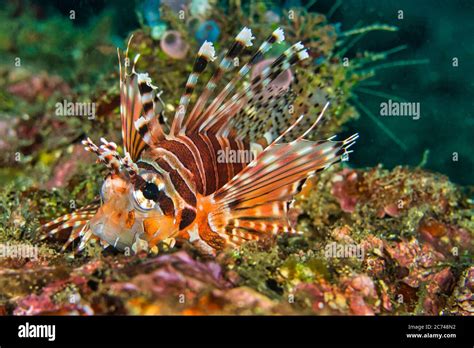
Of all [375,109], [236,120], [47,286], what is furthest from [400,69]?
[47,286]

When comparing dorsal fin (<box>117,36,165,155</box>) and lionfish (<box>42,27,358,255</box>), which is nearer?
lionfish (<box>42,27,358,255</box>)

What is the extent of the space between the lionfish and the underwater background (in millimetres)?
313

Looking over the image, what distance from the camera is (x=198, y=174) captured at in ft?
12.4

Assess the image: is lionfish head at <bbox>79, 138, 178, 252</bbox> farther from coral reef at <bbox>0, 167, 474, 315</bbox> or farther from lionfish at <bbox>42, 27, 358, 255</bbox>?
coral reef at <bbox>0, 167, 474, 315</bbox>

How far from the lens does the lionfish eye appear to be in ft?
10.7

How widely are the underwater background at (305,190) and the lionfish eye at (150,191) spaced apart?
562mm

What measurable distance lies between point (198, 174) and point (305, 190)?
7.99ft
